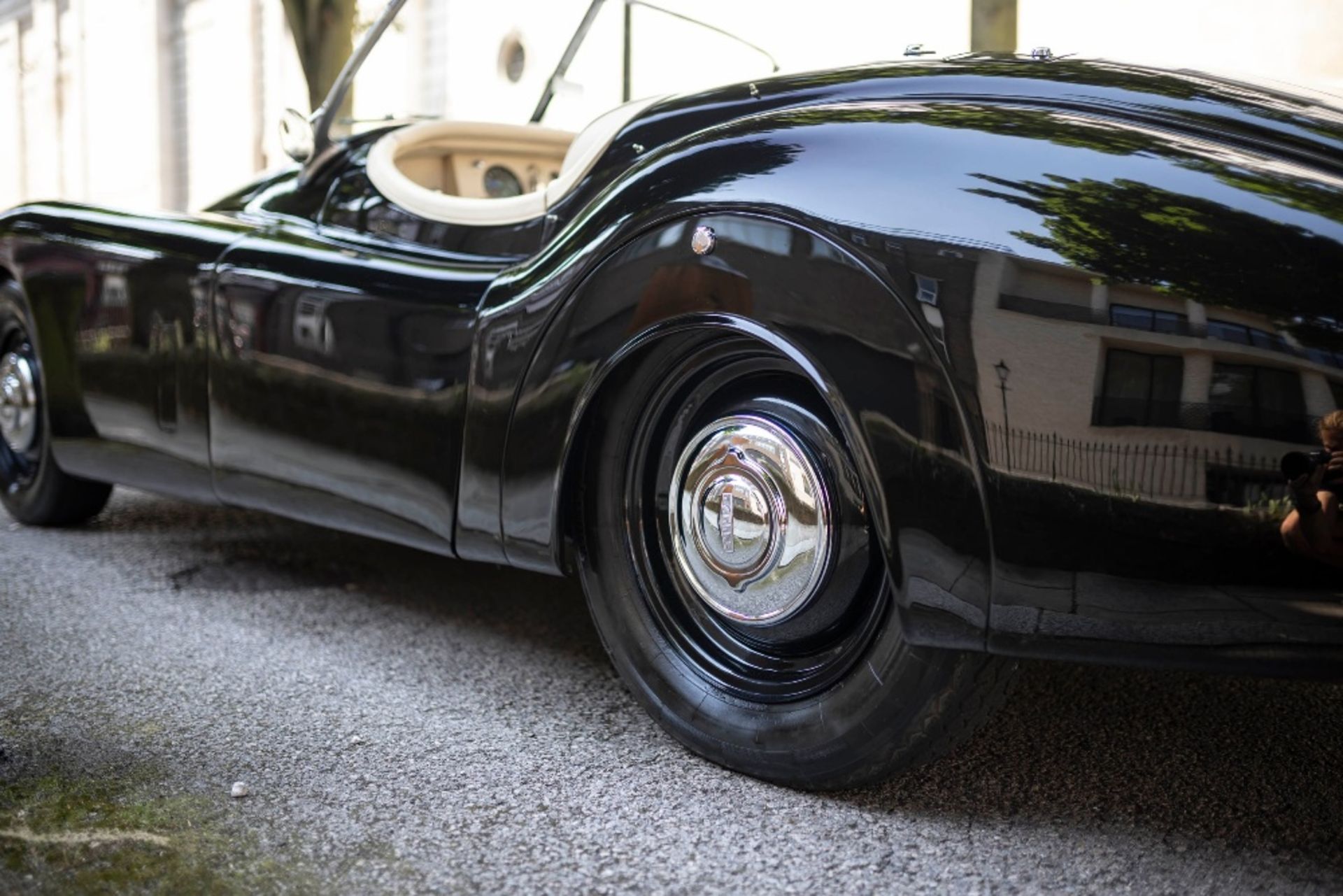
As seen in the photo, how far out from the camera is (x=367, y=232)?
305cm

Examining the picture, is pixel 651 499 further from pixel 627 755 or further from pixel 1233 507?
pixel 1233 507

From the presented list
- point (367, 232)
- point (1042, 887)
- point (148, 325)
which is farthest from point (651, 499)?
point (148, 325)

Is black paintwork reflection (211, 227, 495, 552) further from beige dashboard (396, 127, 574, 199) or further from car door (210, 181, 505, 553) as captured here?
beige dashboard (396, 127, 574, 199)

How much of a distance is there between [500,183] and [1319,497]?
2628mm

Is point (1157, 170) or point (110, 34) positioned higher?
point (110, 34)

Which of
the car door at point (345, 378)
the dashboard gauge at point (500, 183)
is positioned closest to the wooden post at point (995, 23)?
the dashboard gauge at point (500, 183)

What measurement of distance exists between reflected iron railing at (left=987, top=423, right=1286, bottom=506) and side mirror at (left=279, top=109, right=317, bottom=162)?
2428 millimetres

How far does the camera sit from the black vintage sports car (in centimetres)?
152

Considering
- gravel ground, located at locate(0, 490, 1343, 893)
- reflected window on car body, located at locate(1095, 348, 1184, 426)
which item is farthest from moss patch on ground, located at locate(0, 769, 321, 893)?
reflected window on car body, located at locate(1095, 348, 1184, 426)

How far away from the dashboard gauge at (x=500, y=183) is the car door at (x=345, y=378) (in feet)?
2.15

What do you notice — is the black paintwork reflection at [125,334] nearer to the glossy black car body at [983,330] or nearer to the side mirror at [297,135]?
the side mirror at [297,135]

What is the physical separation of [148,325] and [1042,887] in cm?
244

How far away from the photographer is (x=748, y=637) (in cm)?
209

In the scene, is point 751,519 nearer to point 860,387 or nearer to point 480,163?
point 860,387
